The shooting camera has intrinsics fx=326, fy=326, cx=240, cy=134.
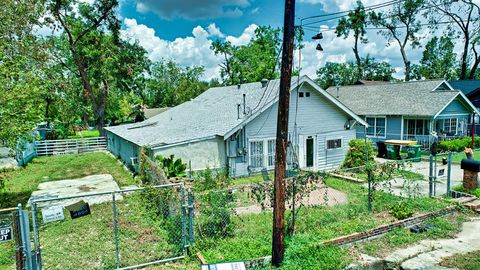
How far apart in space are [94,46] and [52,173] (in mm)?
18439

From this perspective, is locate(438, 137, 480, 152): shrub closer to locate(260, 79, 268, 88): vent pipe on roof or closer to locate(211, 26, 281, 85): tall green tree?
locate(260, 79, 268, 88): vent pipe on roof

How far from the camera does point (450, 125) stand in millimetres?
24531

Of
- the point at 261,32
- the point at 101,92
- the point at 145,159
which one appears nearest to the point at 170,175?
the point at 145,159

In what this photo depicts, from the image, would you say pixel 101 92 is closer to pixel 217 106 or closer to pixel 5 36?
pixel 217 106

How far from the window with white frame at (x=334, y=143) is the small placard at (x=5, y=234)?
15345 millimetres

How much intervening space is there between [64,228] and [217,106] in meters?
13.0

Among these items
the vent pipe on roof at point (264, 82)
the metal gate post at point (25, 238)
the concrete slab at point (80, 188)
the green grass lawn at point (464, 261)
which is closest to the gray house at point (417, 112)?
the vent pipe on roof at point (264, 82)

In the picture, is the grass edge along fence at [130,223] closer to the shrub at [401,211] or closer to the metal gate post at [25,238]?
the metal gate post at [25,238]

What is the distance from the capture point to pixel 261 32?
141ft

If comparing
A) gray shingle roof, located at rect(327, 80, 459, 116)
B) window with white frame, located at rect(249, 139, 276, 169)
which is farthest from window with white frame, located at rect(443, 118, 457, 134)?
window with white frame, located at rect(249, 139, 276, 169)

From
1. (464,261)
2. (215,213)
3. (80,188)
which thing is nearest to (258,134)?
(80,188)

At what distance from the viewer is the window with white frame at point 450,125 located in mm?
24359

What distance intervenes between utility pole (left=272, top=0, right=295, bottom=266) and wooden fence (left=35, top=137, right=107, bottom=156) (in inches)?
1036

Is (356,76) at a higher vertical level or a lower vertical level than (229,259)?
higher
